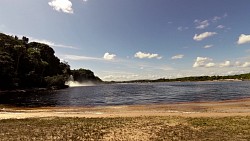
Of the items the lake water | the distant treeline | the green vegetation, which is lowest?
the lake water

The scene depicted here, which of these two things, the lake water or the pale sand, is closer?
the pale sand

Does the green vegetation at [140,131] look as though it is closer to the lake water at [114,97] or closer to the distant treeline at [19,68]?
the lake water at [114,97]

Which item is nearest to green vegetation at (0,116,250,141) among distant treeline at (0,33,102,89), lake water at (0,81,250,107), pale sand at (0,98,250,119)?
pale sand at (0,98,250,119)

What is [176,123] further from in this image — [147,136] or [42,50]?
[42,50]

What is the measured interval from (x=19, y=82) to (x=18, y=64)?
14.6 meters

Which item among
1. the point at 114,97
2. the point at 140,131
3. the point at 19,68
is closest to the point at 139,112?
the point at 140,131

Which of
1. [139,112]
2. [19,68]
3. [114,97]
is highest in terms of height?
[19,68]

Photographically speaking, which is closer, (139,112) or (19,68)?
(139,112)

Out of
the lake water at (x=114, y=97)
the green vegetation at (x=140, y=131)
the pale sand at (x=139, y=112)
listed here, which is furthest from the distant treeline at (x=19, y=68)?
the green vegetation at (x=140, y=131)

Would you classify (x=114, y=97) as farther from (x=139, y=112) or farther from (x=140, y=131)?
(x=140, y=131)

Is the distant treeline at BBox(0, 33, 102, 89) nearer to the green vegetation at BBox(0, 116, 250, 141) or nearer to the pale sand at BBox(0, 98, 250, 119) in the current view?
the pale sand at BBox(0, 98, 250, 119)

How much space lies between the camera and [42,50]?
605ft

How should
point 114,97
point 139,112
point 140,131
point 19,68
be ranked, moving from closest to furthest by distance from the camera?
point 140,131 < point 139,112 < point 114,97 < point 19,68

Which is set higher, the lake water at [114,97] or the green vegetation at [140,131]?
the green vegetation at [140,131]
